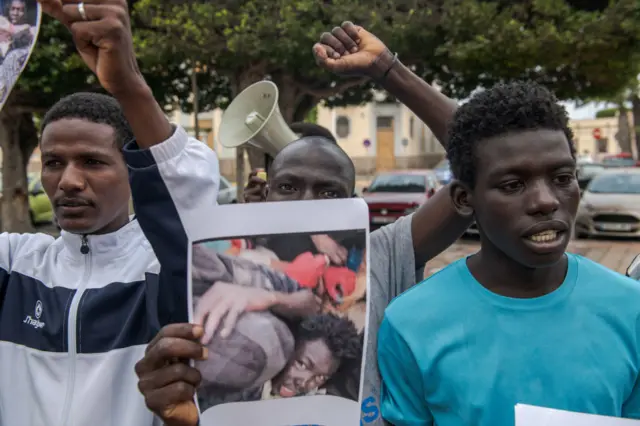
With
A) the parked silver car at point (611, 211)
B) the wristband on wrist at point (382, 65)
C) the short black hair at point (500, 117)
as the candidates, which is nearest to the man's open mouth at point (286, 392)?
the short black hair at point (500, 117)

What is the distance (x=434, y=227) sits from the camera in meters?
1.86

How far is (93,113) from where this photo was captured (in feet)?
5.62

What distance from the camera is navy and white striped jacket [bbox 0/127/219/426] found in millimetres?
1586

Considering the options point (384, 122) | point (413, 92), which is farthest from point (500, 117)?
point (384, 122)

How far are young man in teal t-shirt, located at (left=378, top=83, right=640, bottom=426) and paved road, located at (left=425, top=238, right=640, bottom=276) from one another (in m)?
7.88

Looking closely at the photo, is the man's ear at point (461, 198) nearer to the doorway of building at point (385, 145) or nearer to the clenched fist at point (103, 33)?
the clenched fist at point (103, 33)

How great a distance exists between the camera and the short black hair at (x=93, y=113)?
5.60 feet

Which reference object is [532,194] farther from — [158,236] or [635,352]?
[158,236]

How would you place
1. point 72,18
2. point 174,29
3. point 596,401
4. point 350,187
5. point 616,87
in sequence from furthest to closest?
point 616,87 < point 174,29 < point 350,187 < point 596,401 < point 72,18

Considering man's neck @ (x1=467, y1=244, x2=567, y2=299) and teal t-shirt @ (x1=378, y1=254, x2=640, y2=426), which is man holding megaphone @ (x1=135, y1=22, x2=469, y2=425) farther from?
man's neck @ (x1=467, y1=244, x2=567, y2=299)

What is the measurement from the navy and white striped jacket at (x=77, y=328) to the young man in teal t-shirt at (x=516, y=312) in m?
0.61

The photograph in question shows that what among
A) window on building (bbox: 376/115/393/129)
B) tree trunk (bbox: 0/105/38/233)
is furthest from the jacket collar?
window on building (bbox: 376/115/393/129)

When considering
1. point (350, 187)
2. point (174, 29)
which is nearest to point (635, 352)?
point (350, 187)

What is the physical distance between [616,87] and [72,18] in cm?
1401
